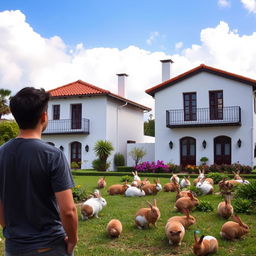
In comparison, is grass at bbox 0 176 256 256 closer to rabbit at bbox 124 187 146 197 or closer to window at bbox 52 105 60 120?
rabbit at bbox 124 187 146 197

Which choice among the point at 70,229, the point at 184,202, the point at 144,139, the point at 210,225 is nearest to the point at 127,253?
the point at 210,225

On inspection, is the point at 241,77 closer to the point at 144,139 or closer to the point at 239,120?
the point at 239,120

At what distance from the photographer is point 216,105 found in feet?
83.8

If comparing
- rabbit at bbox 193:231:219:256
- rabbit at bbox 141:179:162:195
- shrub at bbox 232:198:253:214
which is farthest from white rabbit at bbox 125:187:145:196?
rabbit at bbox 193:231:219:256

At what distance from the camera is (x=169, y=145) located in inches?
1046

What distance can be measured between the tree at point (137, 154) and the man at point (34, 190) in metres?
25.1

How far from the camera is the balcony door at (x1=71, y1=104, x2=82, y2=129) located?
29.3 metres

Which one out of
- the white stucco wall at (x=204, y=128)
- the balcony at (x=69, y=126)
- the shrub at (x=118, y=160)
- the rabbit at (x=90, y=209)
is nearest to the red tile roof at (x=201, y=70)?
the white stucco wall at (x=204, y=128)

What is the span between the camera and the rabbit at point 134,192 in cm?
1090

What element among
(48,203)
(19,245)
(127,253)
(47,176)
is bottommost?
(127,253)

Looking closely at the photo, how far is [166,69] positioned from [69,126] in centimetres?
834

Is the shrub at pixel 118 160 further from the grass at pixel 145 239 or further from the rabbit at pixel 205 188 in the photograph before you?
the grass at pixel 145 239

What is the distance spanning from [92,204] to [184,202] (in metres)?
1.88

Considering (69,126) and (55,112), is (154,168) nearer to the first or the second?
(69,126)
